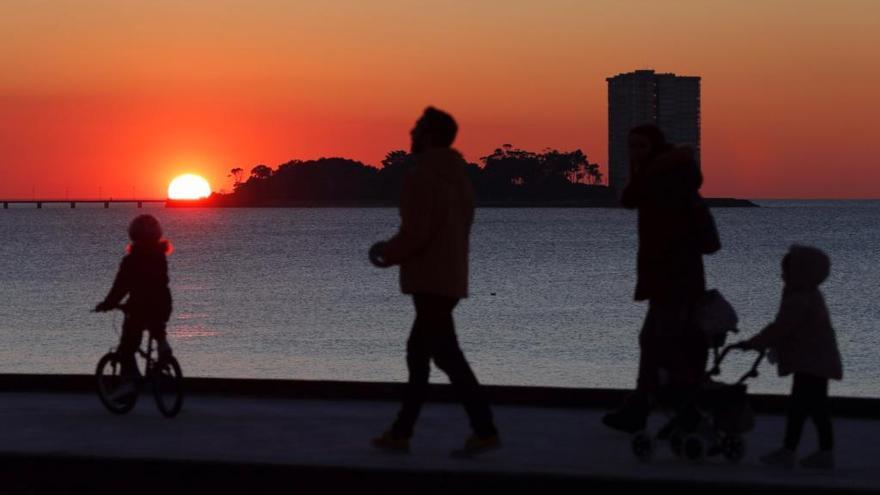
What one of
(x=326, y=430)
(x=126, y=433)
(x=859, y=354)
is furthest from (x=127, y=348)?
(x=859, y=354)

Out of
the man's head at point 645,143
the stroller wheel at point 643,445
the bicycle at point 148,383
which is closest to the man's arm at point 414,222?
the man's head at point 645,143

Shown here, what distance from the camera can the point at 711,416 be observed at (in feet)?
23.5

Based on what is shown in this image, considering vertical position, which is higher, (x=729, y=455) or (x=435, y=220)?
(x=435, y=220)

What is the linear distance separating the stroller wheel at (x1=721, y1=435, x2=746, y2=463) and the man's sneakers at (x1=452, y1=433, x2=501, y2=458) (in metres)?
1.09

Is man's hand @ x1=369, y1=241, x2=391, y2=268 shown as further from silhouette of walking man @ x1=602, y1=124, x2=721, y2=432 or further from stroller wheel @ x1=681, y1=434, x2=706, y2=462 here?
stroller wheel @ x1=681, y1=434, x2=706, y2=462

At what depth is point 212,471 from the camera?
6.36m

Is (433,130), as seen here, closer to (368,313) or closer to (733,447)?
(733,447)

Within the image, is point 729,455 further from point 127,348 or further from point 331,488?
point 127,348

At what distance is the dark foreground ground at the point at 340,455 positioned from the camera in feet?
20.1

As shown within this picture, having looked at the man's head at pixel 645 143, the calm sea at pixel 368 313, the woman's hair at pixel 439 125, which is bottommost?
the calm sea at pixel 368 313

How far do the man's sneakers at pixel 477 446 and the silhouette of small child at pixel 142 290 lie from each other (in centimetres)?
273

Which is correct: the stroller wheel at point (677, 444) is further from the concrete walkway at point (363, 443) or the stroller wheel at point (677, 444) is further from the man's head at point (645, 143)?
the man's head at point (645, 143)

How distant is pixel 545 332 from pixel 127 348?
113 ft

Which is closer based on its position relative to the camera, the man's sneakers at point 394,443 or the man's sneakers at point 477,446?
the man's sneakers at point 477,446
